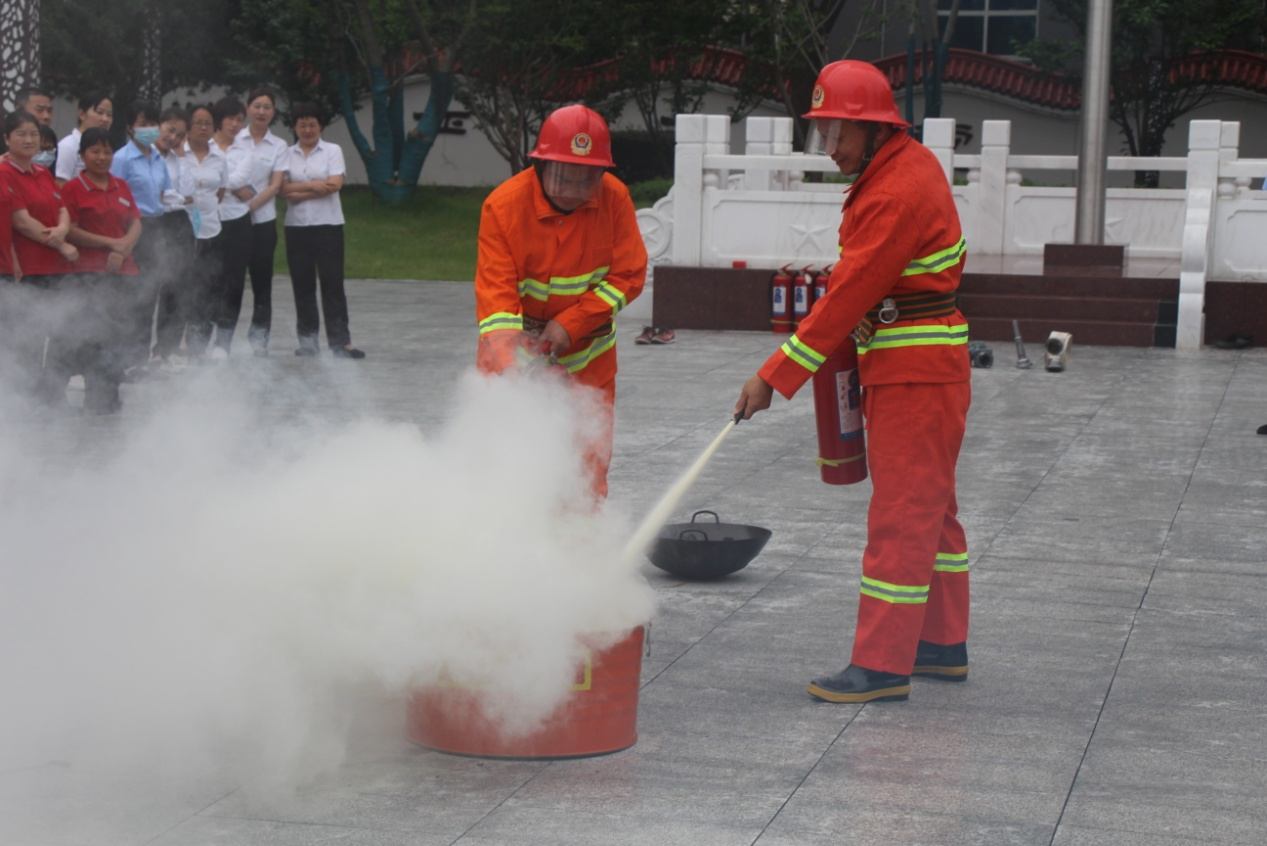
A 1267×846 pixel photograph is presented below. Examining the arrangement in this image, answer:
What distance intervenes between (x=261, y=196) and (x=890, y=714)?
810 cm

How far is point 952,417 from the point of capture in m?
4.60

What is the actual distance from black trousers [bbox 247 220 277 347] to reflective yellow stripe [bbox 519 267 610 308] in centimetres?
692

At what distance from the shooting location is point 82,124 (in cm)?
1073

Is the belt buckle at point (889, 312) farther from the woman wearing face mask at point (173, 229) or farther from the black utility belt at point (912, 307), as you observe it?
the woman wearing face mask at point (173, 229)

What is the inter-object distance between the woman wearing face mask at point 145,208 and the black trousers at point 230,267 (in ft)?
2.19

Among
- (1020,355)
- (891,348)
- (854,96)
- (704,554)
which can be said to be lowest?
(704,554)

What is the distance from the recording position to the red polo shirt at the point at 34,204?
891 centimetres

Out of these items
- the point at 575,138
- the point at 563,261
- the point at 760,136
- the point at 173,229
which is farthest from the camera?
the point at 760,136

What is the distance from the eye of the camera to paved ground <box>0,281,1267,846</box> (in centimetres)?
375

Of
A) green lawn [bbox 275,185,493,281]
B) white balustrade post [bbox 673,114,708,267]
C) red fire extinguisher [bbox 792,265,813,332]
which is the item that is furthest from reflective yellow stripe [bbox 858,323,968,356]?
green lawn [bbox 275,185,493,281]

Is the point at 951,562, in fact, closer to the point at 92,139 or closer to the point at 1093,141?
the point at 92,139

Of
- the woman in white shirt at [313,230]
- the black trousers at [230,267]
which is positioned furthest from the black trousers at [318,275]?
the black trousers at [230,267]

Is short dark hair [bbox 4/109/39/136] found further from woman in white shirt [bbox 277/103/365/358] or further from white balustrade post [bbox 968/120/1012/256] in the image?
white balustrade post [bbox 968/120/1012/256]

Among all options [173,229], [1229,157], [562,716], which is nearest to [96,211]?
[173,229]
